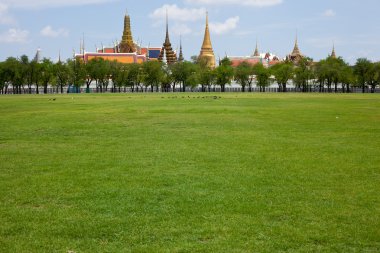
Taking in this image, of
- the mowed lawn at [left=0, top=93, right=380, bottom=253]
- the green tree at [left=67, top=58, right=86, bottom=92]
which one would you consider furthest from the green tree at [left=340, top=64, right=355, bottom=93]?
the mowed lawn at [left=0, top=93, right=380, bottom=253]

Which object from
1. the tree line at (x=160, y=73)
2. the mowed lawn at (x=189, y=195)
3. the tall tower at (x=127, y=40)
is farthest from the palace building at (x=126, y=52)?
the mowed lawn at (x=189, y=195)

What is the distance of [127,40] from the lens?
119562mm

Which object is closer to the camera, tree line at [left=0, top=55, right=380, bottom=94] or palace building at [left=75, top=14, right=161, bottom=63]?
tree line at [left=0, top=55, right=380, bottom=94]

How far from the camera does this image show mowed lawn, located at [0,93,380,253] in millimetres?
5949

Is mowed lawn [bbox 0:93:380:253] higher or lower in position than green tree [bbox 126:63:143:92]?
lower

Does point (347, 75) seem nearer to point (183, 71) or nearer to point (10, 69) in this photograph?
point (183, 71)

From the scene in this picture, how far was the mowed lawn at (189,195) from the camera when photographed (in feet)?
19.5

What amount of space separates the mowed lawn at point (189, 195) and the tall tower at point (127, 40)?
104 meters

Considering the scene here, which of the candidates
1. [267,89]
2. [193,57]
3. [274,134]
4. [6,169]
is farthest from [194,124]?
[193,57]

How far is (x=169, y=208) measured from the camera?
7.20 m

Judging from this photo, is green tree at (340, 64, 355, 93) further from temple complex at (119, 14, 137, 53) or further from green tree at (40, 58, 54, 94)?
temple complex at (119, 14, 137, 53)

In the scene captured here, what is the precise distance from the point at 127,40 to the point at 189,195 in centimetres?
11486

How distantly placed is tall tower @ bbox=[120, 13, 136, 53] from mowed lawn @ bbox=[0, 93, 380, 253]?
340 feet

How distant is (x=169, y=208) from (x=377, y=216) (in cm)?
297
